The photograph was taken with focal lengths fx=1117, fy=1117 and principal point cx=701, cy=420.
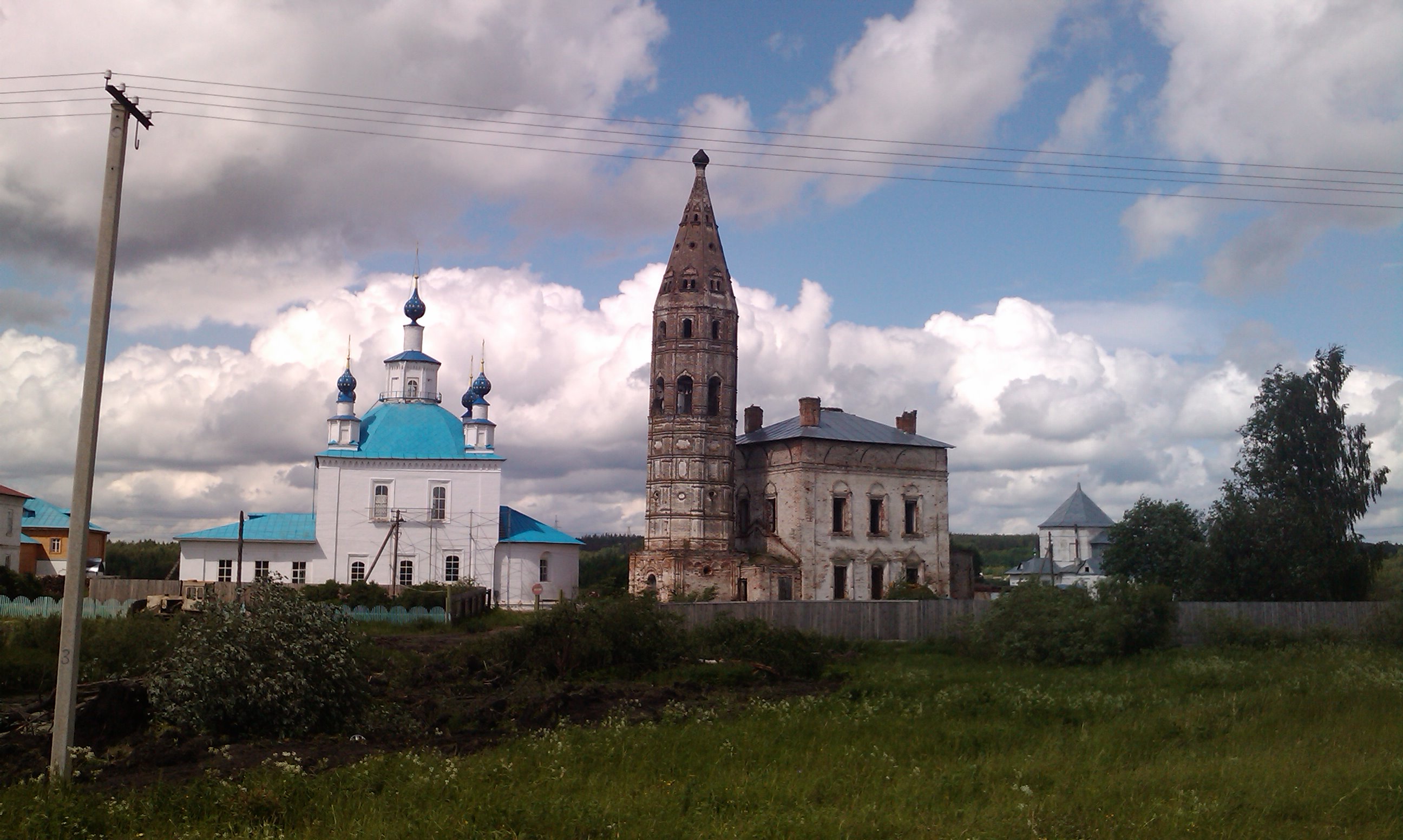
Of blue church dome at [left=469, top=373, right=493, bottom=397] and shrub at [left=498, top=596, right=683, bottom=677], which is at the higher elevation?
blue church dome at [left=469, top=373, right=493, bottom=397]

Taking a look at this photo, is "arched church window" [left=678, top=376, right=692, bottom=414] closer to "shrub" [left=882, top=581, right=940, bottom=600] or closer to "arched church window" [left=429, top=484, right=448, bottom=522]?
"arched church window" [left=429, top=484, right=448, bottom=522]

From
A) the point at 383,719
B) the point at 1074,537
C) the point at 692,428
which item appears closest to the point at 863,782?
the point at 383,719

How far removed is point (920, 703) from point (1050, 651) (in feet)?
29.2

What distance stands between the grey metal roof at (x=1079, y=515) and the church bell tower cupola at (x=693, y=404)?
38880mm

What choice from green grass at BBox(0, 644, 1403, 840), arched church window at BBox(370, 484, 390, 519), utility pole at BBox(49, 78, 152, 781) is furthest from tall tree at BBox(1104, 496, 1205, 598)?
utility pole at BBox(49, 78, 152, 781)

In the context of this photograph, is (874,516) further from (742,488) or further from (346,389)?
(346,389)

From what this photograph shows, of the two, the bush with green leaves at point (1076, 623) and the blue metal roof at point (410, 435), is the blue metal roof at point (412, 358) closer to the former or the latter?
the blue metal roof at point (410, 435)

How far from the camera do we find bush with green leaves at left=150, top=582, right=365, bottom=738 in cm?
1300

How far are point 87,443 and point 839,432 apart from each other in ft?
117

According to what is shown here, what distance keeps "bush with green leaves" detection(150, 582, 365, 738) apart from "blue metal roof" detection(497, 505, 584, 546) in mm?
29498

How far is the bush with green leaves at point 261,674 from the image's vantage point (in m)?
13.0

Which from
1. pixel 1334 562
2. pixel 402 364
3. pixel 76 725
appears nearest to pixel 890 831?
pixel 76 725

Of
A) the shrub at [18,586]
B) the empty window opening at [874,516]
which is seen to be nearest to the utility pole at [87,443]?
the shrub at [18,586]

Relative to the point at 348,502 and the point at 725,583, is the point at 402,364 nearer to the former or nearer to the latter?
the point at 348,502
